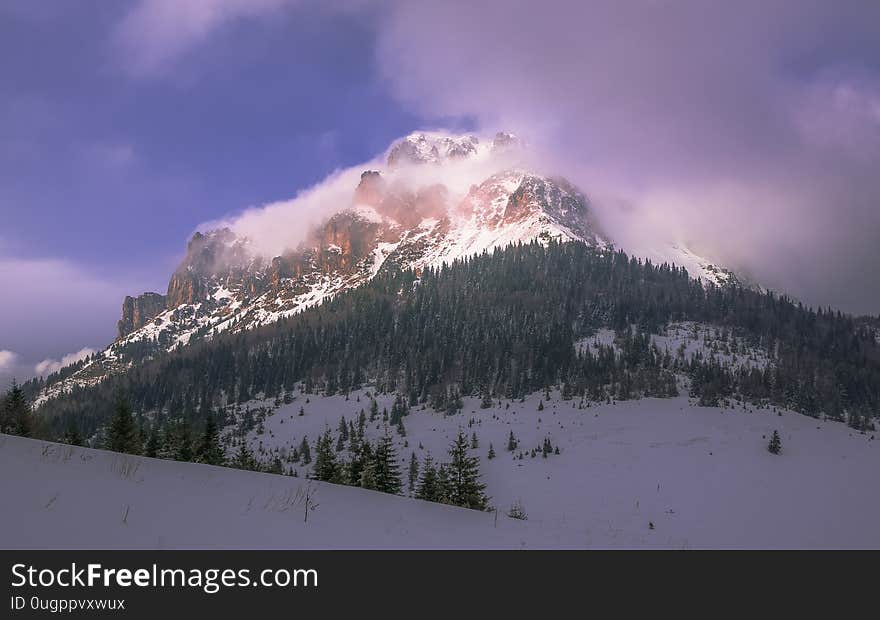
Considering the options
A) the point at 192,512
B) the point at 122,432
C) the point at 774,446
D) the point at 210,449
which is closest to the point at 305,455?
the point at 210,449

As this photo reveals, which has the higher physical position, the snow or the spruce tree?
the spruce tree

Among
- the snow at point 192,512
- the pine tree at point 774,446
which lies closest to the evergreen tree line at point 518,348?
the pine tree at point 774,446

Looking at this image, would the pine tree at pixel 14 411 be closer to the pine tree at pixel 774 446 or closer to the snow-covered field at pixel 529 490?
the snow-covered field at pixel 529 490

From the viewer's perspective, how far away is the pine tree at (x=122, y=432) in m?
24.3

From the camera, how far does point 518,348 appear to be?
112 metres

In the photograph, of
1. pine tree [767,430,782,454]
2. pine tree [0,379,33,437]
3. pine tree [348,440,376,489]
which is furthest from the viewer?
pine tree [767,430,782,454]

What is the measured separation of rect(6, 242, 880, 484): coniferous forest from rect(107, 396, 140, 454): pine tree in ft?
141

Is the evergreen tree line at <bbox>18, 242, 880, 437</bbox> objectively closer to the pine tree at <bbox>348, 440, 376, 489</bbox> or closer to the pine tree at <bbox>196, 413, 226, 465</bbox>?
the pine tree at <bbox>196, 413, 226, 465</bbox>

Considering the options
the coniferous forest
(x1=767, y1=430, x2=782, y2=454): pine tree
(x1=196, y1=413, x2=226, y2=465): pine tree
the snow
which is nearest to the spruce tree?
(x1=196, y1=413, x2=226, y2=465): pine tree

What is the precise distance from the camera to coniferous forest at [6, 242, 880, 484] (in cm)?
8819

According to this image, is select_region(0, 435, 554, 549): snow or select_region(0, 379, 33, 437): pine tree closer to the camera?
select_region(0, 435, 554, 549): snow

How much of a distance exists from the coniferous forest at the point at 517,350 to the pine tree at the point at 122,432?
43.1 m
